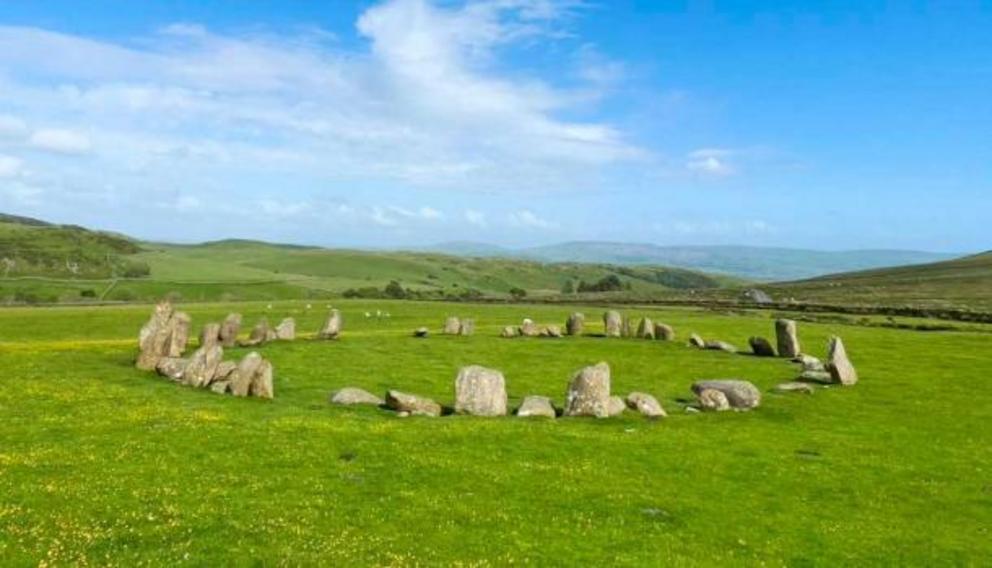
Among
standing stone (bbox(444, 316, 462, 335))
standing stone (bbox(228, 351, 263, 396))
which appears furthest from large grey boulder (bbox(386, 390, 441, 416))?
standing stone (bbox(444, 316, 462, 335))

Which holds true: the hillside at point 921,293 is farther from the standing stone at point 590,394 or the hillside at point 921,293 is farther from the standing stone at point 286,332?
the standing stone at point 590,394

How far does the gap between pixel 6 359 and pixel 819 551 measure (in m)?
46.7

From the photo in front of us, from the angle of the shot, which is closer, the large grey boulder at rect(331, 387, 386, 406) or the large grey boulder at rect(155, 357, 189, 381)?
the large grey boulder at rect(331, 387, 386, 406)

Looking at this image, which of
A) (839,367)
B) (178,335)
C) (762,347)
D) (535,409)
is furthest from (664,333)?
(178,335)

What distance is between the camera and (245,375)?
40031mm

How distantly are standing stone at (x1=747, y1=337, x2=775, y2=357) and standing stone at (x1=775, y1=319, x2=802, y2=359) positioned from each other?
857mm

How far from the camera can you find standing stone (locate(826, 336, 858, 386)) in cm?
4838

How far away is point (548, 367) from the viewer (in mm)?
53844

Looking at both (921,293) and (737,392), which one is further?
A: (921,293)

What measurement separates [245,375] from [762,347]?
40705mm

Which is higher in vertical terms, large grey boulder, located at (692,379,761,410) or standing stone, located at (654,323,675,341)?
standing stone, located at (654,323,675,341)

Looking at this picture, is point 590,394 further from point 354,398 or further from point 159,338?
point 159,338

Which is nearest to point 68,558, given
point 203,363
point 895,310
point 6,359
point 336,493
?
point 336,493

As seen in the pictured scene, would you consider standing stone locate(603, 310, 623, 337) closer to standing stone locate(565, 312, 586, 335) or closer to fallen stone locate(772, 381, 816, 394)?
standing stone locate(565, 312, 586, 335)
